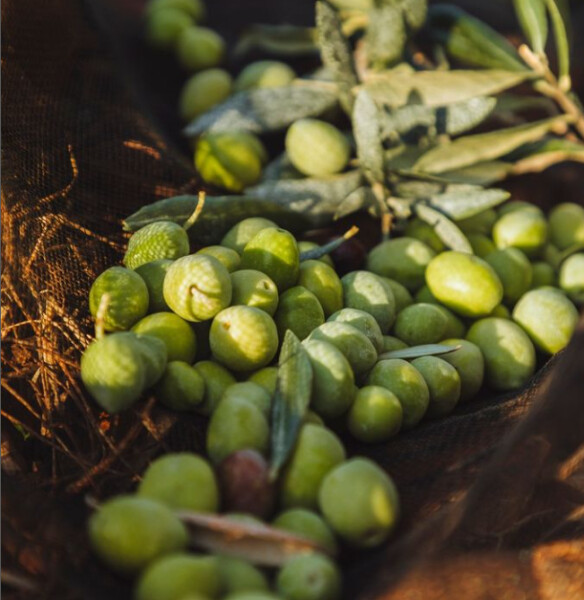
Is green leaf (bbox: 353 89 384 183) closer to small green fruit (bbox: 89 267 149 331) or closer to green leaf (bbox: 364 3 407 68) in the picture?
green leaf (bbox: 364 3 407 68)

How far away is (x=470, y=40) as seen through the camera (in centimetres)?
177

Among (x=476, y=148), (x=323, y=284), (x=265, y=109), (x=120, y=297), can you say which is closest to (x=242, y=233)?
(x=323, y=284)

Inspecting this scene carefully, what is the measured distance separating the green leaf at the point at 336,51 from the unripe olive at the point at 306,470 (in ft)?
3.19

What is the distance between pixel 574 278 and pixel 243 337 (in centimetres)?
77

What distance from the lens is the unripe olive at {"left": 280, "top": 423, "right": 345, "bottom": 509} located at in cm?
83

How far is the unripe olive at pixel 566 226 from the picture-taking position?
1573mm

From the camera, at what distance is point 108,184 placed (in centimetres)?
133

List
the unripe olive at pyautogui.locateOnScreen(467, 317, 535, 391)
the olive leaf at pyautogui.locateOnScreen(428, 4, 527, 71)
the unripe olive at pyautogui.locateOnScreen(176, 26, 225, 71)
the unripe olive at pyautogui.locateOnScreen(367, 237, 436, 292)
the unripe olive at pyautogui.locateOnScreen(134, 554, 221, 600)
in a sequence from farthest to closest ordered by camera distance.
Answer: the unripe olive at pyautogui.locateOnScreen(176, 26, 225, 71) < the olive leaf at pyautogui.locateOnScreen(428, 4, 527, 71) < the unripe olive at pyautogui.locateOnScreen(367, 237, 436, 292) < the unripe olive at pyautogui.locateOnScreen(467, 317, 535, 391) < the unripe olive at pyautogui.locateOnScreen(134, 554, 221, 600)

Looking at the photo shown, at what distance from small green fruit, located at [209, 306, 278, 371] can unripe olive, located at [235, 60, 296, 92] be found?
3.02 ft

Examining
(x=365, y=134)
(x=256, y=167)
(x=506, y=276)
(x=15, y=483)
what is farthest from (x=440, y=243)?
(x=15, y=483)

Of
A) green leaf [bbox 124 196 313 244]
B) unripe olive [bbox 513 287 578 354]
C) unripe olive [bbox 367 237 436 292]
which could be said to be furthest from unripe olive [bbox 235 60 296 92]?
unripe olive [bbox 513 287 578 354]

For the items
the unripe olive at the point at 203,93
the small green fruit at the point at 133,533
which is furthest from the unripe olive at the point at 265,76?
the small green fruit at the point at 133,533

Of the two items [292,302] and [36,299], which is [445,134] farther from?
[36,299]

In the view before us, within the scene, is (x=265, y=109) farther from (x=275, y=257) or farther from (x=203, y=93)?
(x=275, y=257)
